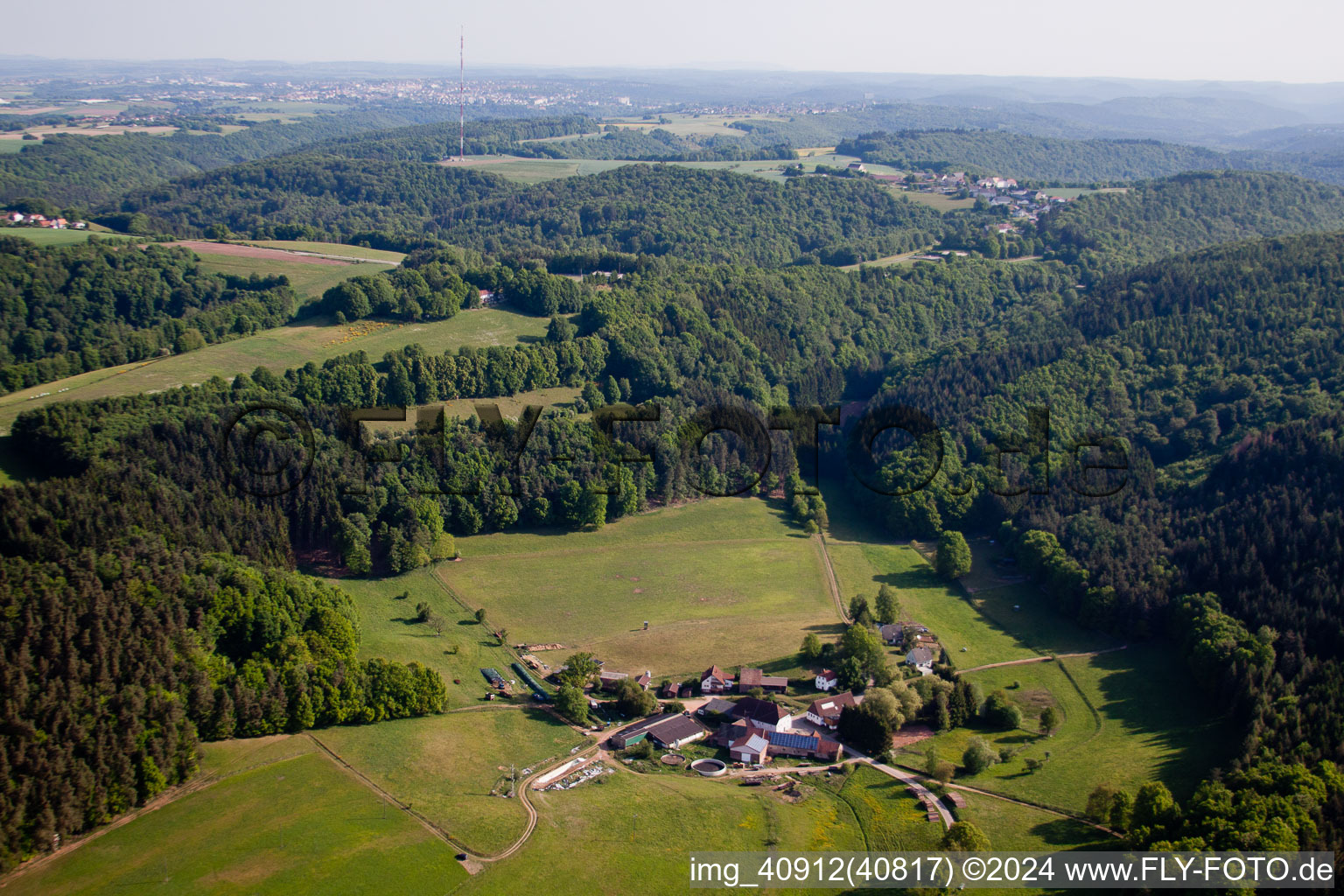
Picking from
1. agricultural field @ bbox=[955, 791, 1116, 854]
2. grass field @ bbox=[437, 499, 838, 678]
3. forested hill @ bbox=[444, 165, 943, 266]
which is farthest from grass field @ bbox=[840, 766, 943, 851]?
forested hill @ bbox=[444, 165, 943, 266]

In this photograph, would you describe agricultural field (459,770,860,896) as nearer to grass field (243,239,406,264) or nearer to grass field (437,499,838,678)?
grass field (437,499,838,678)

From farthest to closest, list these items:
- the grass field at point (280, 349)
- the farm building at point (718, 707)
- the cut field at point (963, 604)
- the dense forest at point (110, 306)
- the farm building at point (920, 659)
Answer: the dense forest at point (110, 306) < the grass field at point (280, 349) < the cut field at point (963, 604) < the farm building at point (920, 659) < the farm building at point (718, 707)

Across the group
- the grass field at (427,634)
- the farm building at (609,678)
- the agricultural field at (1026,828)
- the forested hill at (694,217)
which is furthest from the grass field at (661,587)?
the forested hill at (694,217)

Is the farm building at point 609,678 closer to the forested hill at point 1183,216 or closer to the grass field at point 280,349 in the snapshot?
the grass field at point 280,349

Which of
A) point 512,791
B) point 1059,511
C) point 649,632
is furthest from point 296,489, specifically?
point 1059,511

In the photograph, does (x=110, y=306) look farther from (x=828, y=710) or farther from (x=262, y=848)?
(x=828, y=710)

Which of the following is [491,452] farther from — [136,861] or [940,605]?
[136,861]
